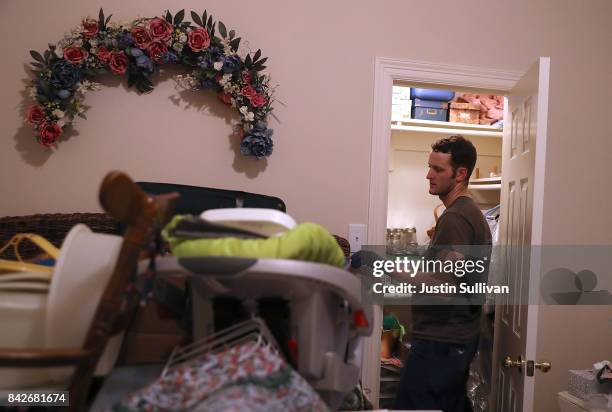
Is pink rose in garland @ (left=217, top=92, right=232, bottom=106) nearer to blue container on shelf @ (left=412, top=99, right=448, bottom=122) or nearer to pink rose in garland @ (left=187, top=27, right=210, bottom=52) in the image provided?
pink rose in garland @ (left=187, top=27, right=210, bottom=52)

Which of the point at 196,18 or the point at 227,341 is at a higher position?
the point at 196,18

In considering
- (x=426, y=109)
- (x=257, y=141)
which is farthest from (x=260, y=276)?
(x=426, y=109)

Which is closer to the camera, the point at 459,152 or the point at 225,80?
the point at 225,80

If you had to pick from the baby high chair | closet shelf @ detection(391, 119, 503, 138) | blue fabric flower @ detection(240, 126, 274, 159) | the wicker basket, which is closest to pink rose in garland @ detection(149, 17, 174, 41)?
blue fabric flower @ detection(240, 126, 274, 159)

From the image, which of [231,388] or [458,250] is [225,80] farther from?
[231,388]

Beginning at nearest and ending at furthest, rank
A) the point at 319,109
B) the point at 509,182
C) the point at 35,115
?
the point at 35,115 < the point at 319,109 < the point at 509,182

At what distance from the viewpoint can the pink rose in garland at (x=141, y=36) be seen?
5.77 ft

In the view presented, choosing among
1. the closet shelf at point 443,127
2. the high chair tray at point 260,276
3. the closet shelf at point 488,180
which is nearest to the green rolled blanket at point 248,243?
the high chair tray at point 260,276

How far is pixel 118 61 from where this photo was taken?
177cm

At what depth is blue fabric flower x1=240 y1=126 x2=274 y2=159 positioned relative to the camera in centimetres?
185

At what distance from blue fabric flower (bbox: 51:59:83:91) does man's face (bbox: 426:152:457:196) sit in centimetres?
156

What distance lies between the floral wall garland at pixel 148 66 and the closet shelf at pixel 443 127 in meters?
1.55

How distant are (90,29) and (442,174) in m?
1.58

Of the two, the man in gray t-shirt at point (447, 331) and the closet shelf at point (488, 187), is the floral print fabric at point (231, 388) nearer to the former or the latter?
the man in gray t-shirt at point (447, 331)
